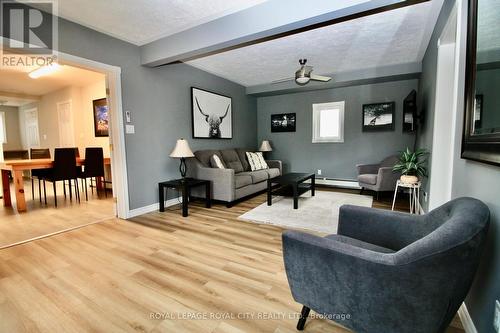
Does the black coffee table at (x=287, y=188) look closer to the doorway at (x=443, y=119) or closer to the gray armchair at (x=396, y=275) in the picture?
the doorway at (x=443, y=119)

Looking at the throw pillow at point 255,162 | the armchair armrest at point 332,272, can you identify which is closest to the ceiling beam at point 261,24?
the armchair armrest at point 332,272

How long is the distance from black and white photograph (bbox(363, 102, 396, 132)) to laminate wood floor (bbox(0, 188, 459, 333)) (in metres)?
3.62

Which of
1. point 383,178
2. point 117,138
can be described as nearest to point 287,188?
point 383,178

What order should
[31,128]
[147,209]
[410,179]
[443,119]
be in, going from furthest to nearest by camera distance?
[31,128]
[147,209]
[410,179]
[443,119]

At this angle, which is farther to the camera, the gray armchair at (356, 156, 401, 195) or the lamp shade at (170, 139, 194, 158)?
the gray armchair at (356, 156, 401, 195)

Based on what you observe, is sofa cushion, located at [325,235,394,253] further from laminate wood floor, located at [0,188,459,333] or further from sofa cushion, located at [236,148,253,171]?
sofa cushion, located at [236,148,253,171]

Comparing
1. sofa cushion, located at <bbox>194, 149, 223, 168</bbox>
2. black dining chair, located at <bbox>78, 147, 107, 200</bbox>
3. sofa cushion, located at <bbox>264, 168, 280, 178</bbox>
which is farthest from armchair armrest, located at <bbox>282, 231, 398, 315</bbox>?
black dining chair, located at <bbox>78, 147, 107, 200</bbox>

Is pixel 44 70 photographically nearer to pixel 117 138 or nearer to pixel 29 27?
pixel 29 27

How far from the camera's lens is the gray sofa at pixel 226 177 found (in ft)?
12.5

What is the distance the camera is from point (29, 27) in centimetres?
241

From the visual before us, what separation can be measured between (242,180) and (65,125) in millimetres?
5263

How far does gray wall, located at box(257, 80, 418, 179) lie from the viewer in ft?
15.8

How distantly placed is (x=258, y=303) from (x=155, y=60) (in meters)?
3.30

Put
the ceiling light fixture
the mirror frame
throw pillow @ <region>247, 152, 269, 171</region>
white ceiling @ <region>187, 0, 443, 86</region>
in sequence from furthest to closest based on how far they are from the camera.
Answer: throw pillow @ <region>247, 152, 269, 171</region>, the ceiling light fixture, white ceiling @ <region>187, 0, 443, 86</region>, the mirror frame
